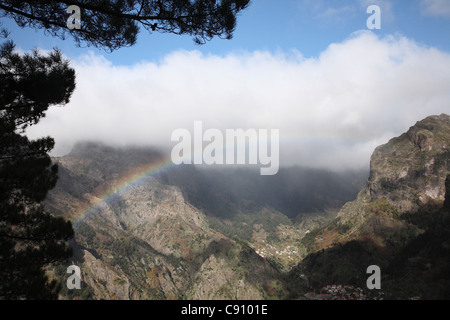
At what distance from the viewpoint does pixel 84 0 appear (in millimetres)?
11891

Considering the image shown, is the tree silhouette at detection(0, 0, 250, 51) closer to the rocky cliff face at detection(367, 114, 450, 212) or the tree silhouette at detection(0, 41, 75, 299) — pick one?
the tree silhouette at detection(0, 41, 75, 299)

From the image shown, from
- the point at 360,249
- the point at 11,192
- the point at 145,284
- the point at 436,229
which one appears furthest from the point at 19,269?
the point at 145,284

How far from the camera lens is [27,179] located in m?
13.4

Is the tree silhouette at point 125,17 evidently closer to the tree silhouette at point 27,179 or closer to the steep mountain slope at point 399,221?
the tree silhouette at point 27,179

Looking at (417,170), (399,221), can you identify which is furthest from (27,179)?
(417,170)

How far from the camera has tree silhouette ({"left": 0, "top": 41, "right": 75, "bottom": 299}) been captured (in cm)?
1306

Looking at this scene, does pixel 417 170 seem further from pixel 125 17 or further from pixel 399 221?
pixel 125 17

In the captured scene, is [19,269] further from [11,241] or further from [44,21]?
[44,21]

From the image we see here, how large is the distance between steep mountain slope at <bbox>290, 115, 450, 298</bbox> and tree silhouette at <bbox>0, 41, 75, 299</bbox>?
351 ft

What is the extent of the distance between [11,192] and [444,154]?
212 meters

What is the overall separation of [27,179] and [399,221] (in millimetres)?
183782

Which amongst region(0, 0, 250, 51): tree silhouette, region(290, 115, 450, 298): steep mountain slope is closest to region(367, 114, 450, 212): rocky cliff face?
region(290, 115, 450, 298): steep mountain slope

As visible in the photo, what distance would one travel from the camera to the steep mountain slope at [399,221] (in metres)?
111

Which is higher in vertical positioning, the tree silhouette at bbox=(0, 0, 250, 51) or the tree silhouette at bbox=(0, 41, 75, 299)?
the tree silhouette at bbox=(0, 0, 250, 51)
